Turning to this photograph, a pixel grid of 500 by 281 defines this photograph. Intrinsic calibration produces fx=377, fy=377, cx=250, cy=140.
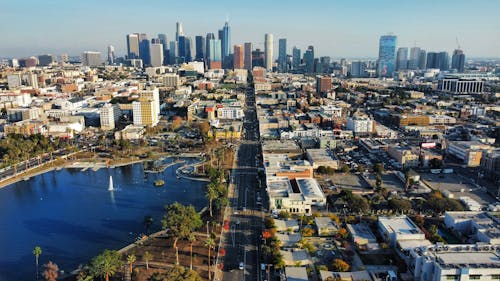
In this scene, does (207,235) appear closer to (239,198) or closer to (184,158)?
(239,198)

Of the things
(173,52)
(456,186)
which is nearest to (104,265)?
(456,186)

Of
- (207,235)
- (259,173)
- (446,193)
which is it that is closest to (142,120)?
(259,173)

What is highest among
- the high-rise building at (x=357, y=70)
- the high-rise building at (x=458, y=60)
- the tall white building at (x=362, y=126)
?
the high-rise building at (x=458, y=60)

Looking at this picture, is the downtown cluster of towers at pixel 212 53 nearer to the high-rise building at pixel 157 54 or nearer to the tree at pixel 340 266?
the high-rise building at pixel 157 54

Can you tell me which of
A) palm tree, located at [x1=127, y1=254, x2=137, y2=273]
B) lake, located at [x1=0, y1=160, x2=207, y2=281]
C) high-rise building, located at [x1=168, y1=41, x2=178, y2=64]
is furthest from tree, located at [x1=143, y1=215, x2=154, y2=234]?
high-rise building, located at [x1=168, y1=41, x2=178, y2=64]

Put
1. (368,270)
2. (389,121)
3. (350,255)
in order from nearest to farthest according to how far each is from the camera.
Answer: (368,270) < (350,255) < (389,121)

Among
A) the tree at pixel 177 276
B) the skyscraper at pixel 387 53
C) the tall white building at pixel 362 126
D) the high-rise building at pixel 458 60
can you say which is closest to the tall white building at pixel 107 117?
the tall white building at pixel 362 126

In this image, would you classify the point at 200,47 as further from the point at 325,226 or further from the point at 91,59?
the point at 325,226

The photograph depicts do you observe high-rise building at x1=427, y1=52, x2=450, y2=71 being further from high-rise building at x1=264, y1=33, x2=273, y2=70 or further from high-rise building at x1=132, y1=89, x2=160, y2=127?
high-rise building at x1=132, y1=89, x2=160, y2=127
